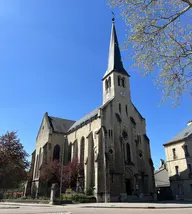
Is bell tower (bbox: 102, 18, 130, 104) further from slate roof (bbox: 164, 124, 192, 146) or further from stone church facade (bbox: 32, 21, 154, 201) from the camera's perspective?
slate roof (bbox: 164, 124, 192, 146)

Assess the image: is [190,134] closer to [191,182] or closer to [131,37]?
[191,182]

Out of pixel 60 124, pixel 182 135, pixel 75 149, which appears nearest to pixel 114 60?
pixel 60 124

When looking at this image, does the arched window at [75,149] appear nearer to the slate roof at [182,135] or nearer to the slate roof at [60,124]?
the slate roof at [60,124]

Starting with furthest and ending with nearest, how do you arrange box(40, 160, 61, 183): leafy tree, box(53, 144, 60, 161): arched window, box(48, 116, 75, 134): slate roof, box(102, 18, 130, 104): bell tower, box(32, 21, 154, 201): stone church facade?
1. box(48, 116, 75, 134): slate roof
2. box(53, 144, 60, 161): arched window
3. box(102, 18, 130, 104): bell tower
4. box(40, 160, 61, 183): leafy tree
5. box(32, 21, 154, 201): stone church facade

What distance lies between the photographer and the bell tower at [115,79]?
36.7 m

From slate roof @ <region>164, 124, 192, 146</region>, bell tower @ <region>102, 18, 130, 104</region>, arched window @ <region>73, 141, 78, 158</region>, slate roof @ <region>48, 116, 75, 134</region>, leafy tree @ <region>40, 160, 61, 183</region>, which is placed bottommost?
leafy tree @ <region>40, 160, 61, 183</region>

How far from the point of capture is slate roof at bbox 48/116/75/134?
42844 millimetres

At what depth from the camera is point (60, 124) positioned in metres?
45.2

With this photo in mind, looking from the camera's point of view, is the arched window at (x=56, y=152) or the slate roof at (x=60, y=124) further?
the slate roof at (x=60, y=124)

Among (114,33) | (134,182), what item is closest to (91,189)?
(134,182)

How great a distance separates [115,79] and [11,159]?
889 inches

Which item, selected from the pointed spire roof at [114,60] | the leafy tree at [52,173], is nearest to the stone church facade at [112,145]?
the pointed spire roof at [114,60]

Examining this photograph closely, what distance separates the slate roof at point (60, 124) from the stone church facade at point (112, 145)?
448 mm

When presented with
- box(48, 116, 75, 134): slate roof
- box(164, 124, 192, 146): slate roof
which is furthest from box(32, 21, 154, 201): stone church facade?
box(164, 124, 192, 146): slate roof
